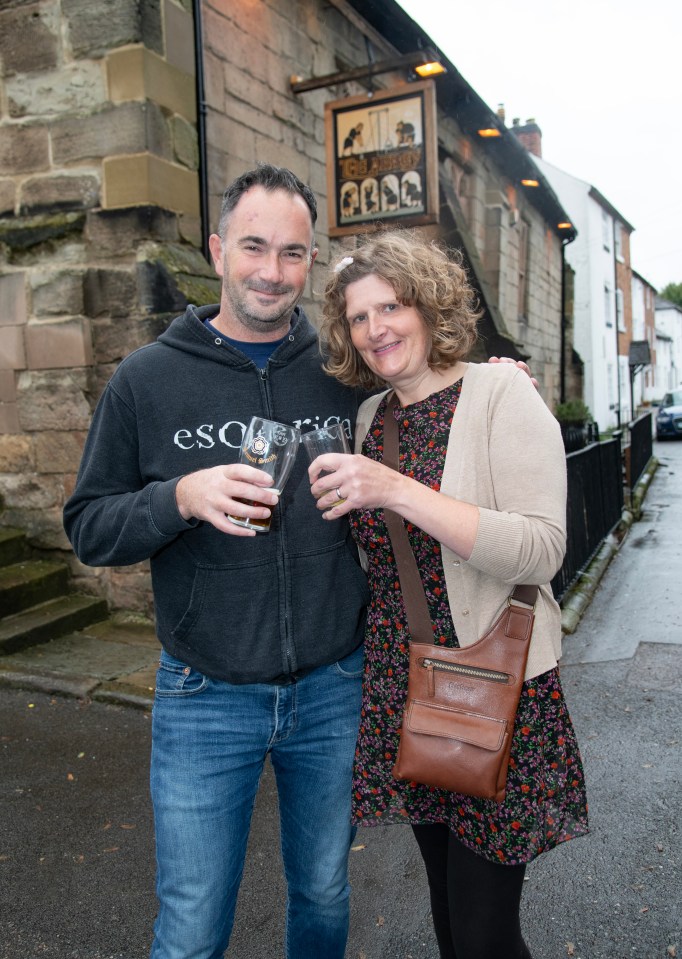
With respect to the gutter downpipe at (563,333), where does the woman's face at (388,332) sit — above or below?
below

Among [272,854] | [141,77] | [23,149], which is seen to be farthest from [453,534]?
[23,149]

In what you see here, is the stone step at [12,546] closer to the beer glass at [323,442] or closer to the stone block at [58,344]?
the stone block at [58,344]

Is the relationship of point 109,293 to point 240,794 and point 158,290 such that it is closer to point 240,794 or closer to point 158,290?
point 158,290

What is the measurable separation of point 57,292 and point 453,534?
509 centimetres

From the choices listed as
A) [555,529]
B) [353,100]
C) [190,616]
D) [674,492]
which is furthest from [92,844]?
[674,492]

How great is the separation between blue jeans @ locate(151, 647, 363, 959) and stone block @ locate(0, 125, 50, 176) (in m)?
5.28

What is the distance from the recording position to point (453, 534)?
1690 millimetres

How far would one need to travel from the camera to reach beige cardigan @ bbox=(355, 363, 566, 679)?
172cm

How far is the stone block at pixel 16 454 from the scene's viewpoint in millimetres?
6191

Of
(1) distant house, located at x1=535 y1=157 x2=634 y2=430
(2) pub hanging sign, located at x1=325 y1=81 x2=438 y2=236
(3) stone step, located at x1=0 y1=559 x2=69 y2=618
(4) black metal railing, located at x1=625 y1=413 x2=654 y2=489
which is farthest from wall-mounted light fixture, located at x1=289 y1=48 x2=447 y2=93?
(1) distant house, located at x1=535 y1=157 x2=634 y2=430

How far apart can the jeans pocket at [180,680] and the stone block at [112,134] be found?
4722 mm

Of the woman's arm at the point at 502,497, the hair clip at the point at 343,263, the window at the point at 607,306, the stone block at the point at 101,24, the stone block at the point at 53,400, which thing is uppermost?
the window at the point at 607,306

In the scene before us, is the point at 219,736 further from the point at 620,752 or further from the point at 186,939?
the point at 620,752

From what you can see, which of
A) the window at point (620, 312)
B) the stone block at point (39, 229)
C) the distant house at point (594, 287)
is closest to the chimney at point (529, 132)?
the distant house at point (594, 287)
